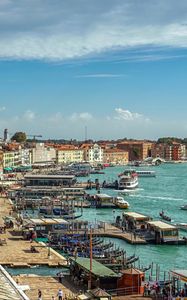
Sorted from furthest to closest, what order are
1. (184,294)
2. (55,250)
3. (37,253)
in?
(55,250)
(37,253)
(184,294)

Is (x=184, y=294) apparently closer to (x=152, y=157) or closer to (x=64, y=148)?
(x=64, y=148)

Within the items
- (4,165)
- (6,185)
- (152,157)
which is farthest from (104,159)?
(6,185)

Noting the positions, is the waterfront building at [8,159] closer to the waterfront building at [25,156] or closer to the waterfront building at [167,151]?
the waterfront building at [25,156]

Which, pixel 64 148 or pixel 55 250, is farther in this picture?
pixel 64 148

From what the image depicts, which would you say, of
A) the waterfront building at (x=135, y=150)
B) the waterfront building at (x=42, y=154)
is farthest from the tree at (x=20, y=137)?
the waterfront building at (x=135, y=150)

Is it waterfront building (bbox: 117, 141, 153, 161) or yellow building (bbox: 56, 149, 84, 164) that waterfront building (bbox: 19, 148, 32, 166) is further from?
waterfront building (bbox: 117, 141, 153, 161)

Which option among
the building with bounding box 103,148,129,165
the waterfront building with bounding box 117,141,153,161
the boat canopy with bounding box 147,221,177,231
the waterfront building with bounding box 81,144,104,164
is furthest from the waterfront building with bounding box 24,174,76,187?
the waterfront building with bounding box 117,141,153,161

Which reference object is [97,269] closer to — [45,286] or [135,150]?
[45,286]
